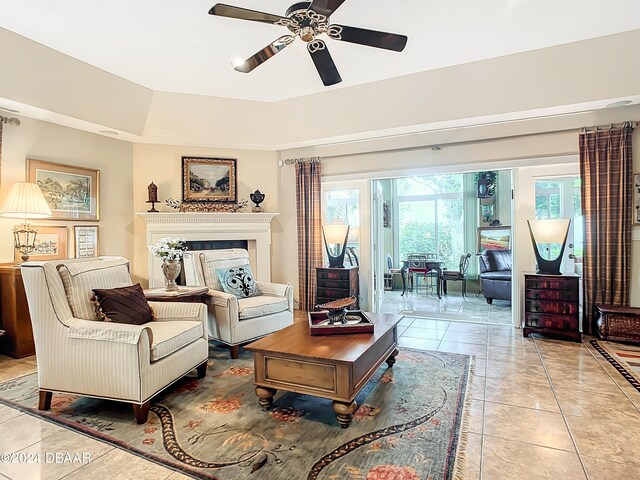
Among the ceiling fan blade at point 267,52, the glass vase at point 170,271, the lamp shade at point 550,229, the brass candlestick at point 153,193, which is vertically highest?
the ceiling fan blade at point 267,52

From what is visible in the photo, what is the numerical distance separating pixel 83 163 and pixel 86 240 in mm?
977

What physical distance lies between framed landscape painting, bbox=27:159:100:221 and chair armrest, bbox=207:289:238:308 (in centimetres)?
220

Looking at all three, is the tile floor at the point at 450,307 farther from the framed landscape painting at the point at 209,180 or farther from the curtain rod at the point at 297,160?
the framed landscape painting at the point at 209,180

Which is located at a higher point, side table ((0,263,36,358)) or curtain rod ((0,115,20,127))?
curtain rod ((0,115,20,127))

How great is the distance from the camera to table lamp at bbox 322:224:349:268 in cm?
516

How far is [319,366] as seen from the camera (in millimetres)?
2330

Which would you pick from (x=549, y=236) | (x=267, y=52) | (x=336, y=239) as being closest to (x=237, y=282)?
(x=336, y=239)

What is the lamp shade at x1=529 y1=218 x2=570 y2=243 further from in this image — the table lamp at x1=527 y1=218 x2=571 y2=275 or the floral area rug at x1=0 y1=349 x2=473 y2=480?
the floral area rug at x1=0 y1=349 x2=473 y2=480

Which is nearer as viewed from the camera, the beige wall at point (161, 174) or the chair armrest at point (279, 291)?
the chair armrest at point (279, 291)

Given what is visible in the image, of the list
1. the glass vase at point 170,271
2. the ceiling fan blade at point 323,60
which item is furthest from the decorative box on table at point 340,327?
the ceiling fan blade at point 323,60

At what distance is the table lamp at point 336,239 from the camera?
516cm

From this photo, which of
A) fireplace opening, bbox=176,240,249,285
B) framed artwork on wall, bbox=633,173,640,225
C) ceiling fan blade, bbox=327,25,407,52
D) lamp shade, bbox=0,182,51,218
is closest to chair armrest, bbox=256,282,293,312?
fireplace opening, bbox=176,240,249,285

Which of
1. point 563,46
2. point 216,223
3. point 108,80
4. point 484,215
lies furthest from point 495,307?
point 108,80

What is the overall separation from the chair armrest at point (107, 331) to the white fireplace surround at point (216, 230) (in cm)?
285
